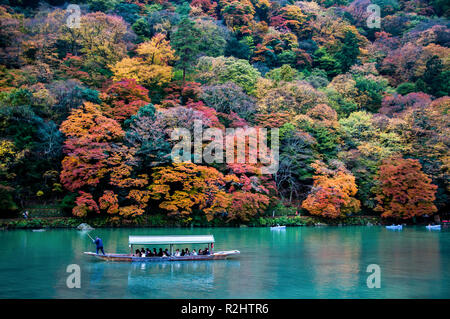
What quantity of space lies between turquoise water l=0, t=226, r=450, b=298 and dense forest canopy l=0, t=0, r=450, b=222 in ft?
26.3

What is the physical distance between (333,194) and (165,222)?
1710cm

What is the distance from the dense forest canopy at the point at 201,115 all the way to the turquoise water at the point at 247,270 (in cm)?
802

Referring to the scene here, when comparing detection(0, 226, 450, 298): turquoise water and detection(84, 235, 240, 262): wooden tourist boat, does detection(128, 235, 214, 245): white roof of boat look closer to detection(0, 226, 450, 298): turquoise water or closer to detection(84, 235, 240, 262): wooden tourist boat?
detection(84, 235, 240, 262): wooden tourist boat

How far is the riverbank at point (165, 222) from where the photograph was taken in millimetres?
35500

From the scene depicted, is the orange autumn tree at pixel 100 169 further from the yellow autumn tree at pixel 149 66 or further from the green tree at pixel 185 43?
the green tree at pixel 185 43

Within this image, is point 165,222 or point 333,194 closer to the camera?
point 165,222

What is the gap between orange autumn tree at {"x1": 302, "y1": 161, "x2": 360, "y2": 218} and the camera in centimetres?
4134

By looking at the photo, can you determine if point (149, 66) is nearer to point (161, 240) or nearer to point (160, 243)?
point (161, 240)

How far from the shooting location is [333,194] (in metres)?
41.4

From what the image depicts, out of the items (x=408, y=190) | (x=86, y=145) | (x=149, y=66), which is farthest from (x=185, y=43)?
(x=408, y=190)

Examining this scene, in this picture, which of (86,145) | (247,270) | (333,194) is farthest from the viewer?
(333,194)

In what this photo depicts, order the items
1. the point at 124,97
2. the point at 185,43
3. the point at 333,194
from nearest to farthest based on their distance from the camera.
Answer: the point at 333,194 < the point at 124,97 < the point at 185,43

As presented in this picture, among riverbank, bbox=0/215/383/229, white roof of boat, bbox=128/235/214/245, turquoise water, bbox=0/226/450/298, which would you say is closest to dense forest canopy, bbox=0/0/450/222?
riverbank, bbox=0/215/383/229

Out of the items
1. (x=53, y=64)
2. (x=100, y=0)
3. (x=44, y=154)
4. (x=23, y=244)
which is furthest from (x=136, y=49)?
(x=23, y=244)
